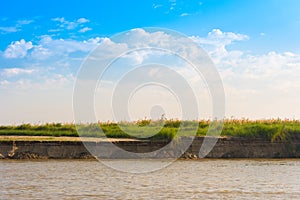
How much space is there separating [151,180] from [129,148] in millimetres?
4643

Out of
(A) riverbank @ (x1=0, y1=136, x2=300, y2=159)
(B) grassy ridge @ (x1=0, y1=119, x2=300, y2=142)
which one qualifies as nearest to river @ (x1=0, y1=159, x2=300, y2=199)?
(A) riverbank @ (x1=0, y1=136, x2=300, y2=159)

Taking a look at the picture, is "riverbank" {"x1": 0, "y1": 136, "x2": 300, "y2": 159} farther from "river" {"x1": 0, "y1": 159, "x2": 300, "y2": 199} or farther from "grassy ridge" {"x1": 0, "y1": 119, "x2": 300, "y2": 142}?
"river" {"x1": 0, "y1": 159, "x2": 300, "y2": 199}

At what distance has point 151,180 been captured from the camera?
1171cm

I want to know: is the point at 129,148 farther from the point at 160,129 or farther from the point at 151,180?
the point at 151,180

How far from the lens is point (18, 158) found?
15.7 meters

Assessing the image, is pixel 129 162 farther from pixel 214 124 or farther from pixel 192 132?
pixel 214 124

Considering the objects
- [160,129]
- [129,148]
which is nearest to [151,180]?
[129,148]

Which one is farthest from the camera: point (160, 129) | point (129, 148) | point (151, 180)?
point (160, 129)

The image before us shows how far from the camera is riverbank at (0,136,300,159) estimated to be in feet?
51.8

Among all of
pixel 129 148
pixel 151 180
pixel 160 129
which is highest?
pixel 160 129

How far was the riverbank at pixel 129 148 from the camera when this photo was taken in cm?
1580

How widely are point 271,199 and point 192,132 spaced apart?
9.45 metres

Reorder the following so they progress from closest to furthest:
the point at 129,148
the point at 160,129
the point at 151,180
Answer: the point at 151,180 < the point at 129,148 < the point at 160,129

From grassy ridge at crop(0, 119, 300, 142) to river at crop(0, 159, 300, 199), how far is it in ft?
8.58
